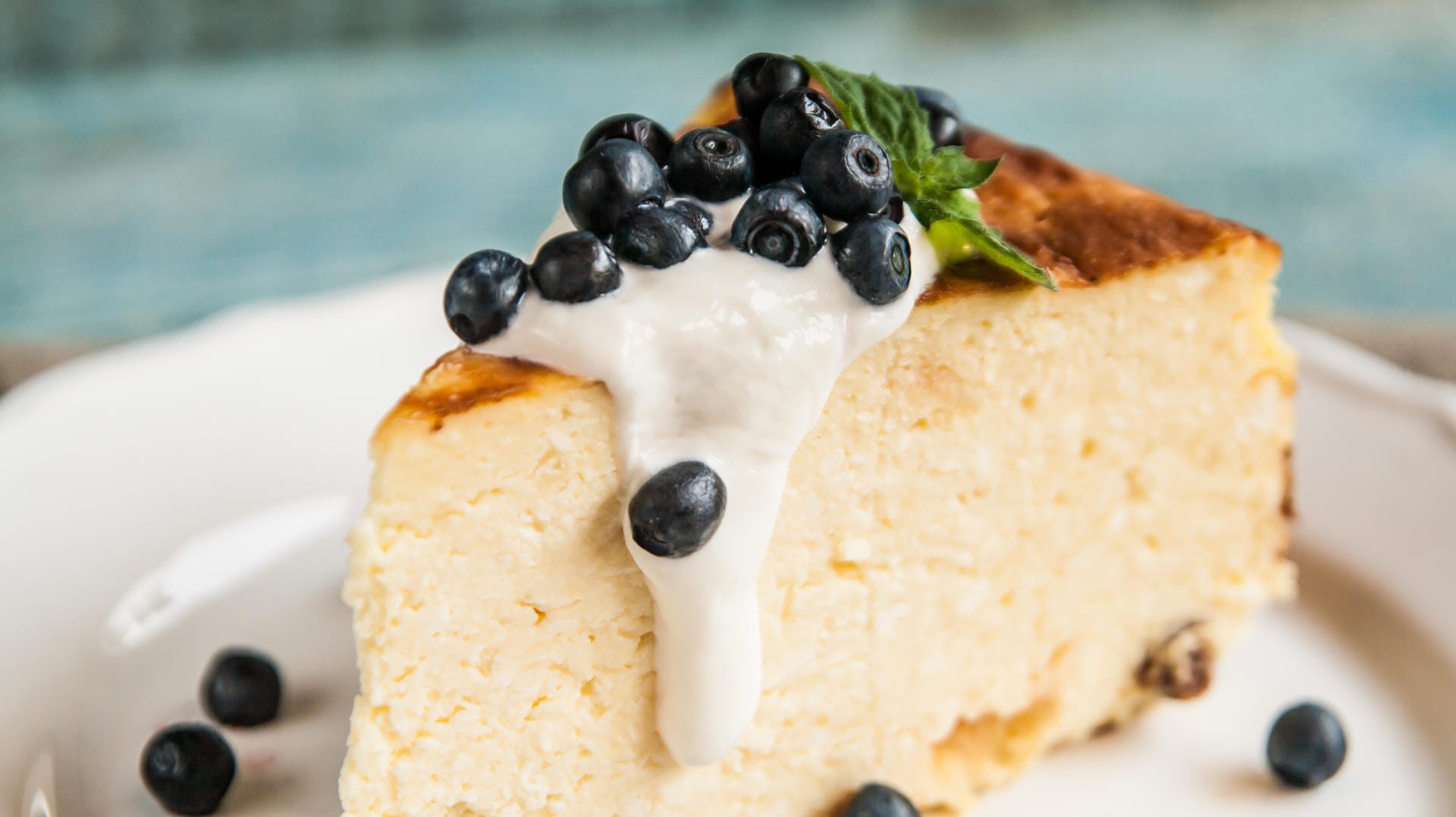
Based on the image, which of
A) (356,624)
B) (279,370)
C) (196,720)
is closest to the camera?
(356,624)

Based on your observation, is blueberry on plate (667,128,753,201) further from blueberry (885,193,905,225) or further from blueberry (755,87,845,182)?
blueberry (885,193,905,225)

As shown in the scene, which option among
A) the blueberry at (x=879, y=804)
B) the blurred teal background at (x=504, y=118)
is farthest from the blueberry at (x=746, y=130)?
the blurred teal background at (x=504, y=118)

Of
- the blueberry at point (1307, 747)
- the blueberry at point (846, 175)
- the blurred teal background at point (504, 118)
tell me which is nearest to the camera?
the blueberry at point (846, 175)

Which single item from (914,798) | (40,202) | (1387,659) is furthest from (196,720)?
(40,202)

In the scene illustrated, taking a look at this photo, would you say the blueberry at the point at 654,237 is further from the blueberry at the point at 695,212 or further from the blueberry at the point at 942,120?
the blueberry at the point at 942,120

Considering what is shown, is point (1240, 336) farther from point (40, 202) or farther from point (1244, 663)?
point (40, 202)

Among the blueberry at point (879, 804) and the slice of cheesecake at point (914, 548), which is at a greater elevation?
the slice of cheesecake at point (914, 548)
